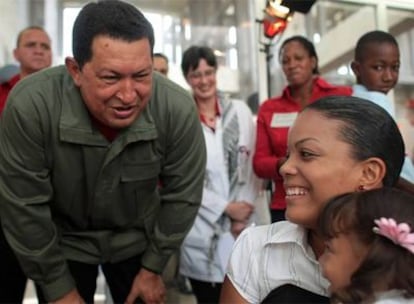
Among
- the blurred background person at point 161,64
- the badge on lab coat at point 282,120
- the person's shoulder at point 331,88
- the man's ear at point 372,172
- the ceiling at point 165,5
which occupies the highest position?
the ceiling at point 165,5

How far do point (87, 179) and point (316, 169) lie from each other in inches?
27.4

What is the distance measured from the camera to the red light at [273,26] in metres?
3.10

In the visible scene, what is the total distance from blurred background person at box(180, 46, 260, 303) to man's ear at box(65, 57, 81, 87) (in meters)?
0.90

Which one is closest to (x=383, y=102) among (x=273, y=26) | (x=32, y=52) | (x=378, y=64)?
(x=378, y=64)

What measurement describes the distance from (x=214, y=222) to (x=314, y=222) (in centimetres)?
110

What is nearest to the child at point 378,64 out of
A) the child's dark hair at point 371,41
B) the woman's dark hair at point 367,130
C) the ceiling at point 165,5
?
the child's dark hair at point 371,41

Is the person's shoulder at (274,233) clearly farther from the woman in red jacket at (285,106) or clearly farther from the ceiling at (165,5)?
the ceiling at (165,5)

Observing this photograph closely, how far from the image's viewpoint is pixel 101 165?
1.42 metres

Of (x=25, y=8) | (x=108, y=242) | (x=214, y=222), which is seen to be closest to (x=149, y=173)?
(x=108, y=242)

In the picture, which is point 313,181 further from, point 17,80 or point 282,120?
point 17,80

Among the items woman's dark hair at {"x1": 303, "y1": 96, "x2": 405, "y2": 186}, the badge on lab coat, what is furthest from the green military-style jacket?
the badge on lab coat

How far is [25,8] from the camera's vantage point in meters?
A: 3.97

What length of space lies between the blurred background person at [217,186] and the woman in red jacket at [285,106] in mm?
103

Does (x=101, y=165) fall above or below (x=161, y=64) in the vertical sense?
below
